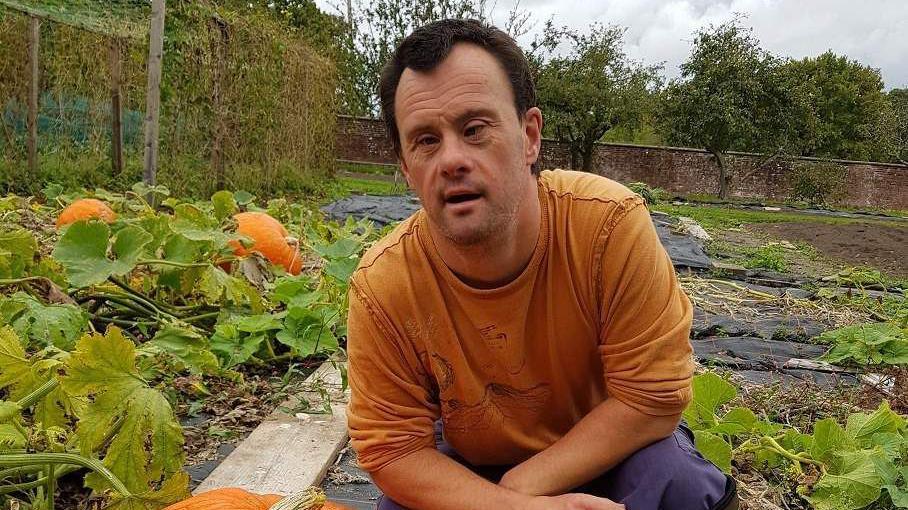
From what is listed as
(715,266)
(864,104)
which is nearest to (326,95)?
(715,266)

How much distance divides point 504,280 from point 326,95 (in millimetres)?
11961

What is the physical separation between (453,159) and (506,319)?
32 centimetres

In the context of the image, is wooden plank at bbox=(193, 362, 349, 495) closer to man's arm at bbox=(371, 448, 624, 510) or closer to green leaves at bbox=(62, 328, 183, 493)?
green leaves at bbox=(62, 328, 183, 493)

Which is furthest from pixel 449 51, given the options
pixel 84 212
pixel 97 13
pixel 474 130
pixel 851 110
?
pixel 851 110

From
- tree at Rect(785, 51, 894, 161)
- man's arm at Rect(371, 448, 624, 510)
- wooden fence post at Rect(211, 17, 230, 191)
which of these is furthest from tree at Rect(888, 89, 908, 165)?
man's arm at Rect(371, 448, 624, 510)

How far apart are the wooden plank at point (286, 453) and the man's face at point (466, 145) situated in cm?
87

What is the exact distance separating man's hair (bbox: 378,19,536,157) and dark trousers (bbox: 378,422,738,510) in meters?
0.69

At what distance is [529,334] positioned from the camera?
1479mm

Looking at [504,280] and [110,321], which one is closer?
[504,280]

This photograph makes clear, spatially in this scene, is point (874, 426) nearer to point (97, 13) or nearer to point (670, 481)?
point (670, 481)

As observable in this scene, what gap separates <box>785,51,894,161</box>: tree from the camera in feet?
129

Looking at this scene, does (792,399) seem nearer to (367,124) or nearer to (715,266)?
Result: (715,266)

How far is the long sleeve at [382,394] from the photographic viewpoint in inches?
58.2

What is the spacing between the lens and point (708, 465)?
4.72ft
